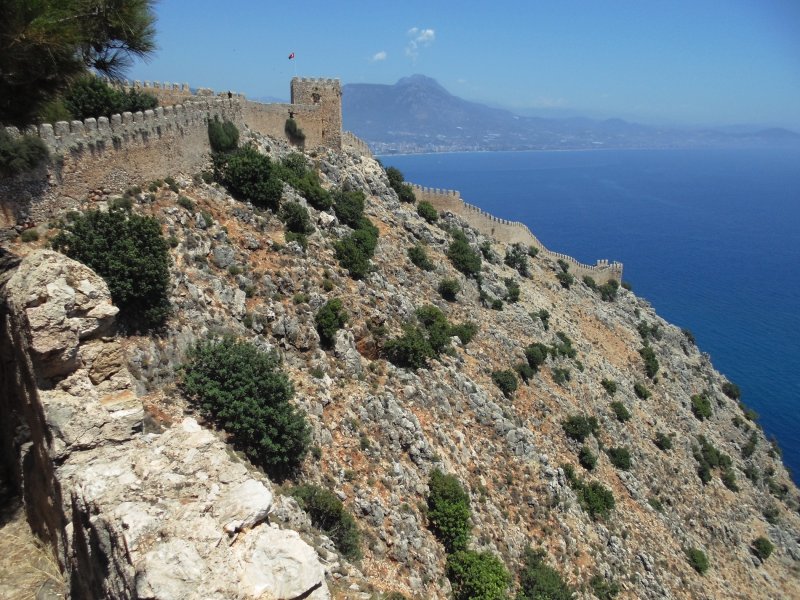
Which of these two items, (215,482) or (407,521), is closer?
(215,482)

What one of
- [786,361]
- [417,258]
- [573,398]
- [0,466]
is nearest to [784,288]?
[786,361]

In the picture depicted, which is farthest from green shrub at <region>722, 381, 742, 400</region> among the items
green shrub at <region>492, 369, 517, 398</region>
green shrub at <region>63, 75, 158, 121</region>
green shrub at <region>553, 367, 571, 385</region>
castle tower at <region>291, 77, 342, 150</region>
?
green shrub at <region>63, 75, 158, 121</region>

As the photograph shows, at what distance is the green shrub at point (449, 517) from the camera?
20125 mm

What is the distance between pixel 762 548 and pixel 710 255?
99954 millimetres

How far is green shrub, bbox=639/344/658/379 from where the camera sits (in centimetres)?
4409

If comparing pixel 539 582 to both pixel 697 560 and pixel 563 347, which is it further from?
pixel 563 347

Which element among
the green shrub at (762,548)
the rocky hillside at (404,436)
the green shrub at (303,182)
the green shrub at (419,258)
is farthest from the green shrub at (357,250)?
the green shrub at (762,548)

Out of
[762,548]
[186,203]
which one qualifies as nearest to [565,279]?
[762,548]

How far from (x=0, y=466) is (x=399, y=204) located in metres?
29.7

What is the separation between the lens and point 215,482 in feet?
22.8

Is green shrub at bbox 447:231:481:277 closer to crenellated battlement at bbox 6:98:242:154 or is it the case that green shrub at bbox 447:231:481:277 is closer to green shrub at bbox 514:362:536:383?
green shrub at bbox 514:362:536:383

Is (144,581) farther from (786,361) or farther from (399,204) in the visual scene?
(786,361)

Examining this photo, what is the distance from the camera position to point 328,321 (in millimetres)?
22594

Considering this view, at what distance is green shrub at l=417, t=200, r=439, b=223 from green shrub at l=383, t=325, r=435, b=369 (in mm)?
15902
